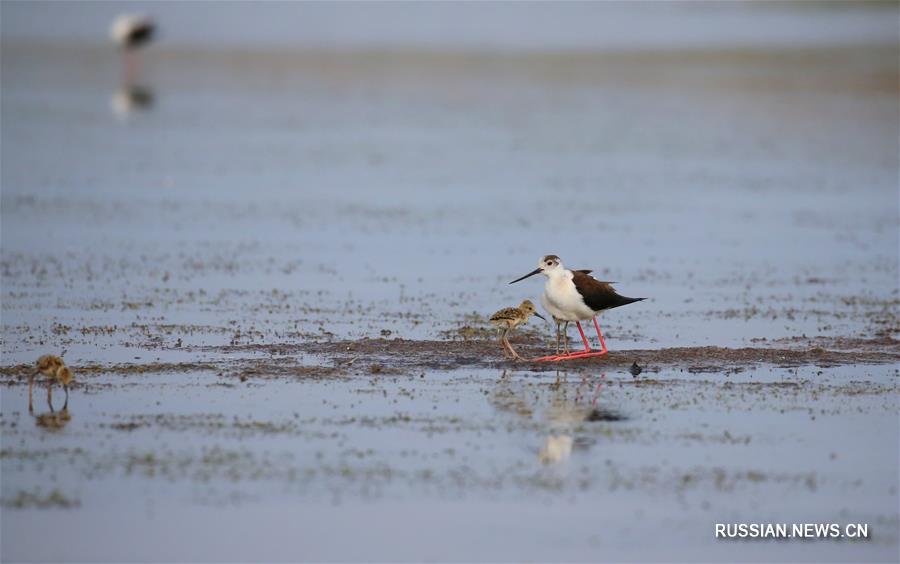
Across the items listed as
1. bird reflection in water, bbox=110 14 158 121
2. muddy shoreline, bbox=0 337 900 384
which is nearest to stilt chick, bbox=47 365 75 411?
muddy shoreline, bbox=0 337 900 384

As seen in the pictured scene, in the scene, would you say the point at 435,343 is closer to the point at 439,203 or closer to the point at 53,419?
the point at 53,419

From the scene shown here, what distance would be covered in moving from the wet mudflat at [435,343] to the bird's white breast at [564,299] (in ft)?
2.05

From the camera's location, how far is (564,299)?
45.9 feet

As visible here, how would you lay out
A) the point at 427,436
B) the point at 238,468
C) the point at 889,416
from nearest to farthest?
the point at 238,468, the point at 427,436, the point at 889,416

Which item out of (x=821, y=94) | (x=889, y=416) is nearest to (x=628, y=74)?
(x=821, y=94)

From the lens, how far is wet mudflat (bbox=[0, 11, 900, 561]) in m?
9.56

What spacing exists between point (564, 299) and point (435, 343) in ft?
4.39

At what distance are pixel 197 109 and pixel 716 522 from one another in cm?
3361

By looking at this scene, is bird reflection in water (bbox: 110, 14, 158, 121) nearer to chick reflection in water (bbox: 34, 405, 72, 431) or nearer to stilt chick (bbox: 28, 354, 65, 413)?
stilt chick (bbox: 28, 354, 65, 413)

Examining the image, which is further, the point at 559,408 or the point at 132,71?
the point at 132,71

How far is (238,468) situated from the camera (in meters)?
10.3

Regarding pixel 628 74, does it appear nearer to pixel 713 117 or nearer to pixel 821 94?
pixel 821 94

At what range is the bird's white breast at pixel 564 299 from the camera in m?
14.0

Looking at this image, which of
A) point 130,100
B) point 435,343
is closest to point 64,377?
point 435,343
